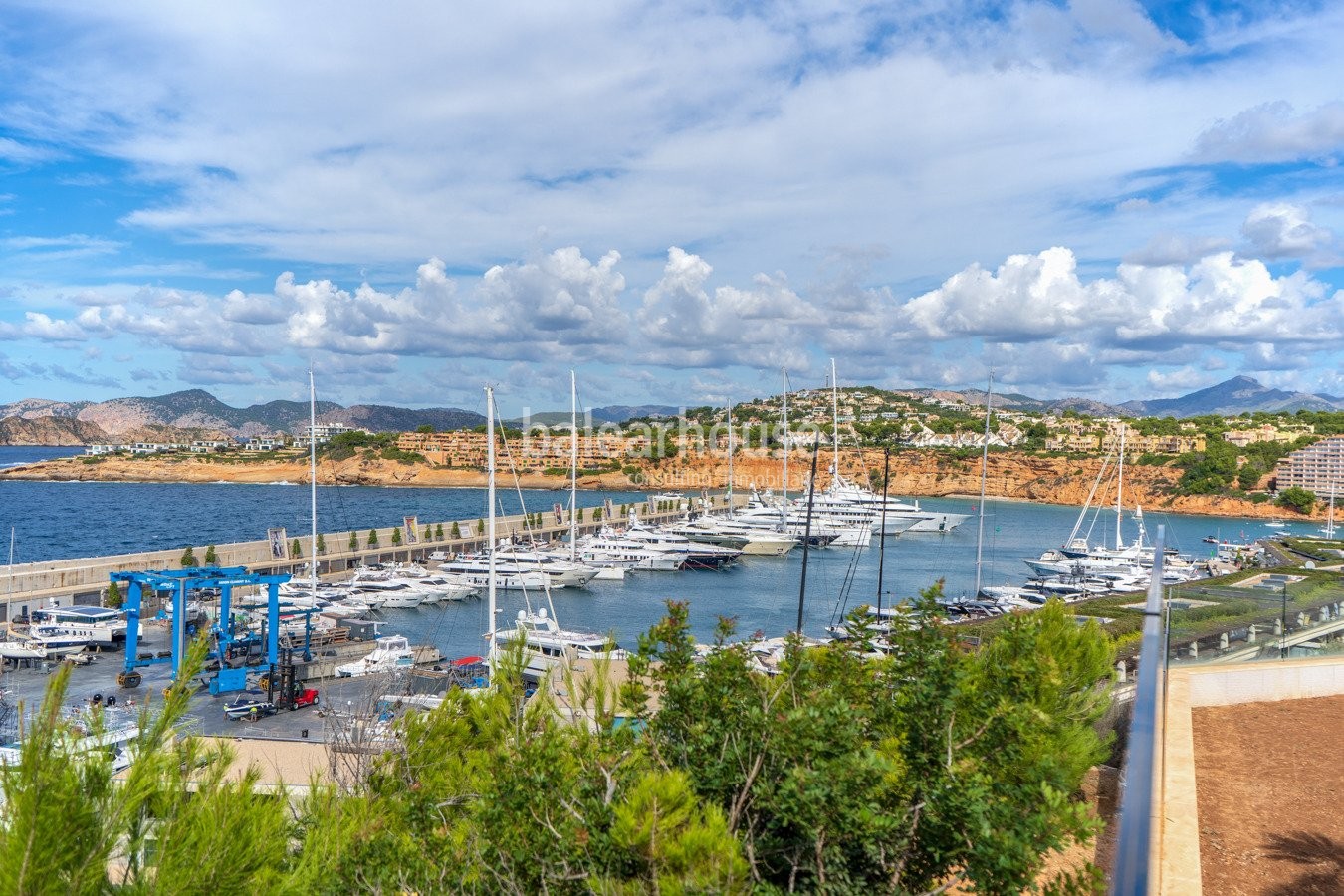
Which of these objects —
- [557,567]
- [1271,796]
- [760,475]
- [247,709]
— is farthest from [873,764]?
[760,475]

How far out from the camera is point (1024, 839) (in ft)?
12.3

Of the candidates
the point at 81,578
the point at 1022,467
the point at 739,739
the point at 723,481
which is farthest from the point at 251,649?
the point at 1022,467

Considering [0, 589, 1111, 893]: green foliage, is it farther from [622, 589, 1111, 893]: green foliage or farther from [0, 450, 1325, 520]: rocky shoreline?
Answer: [0, 450, 1325, 520]: rocky shoreline

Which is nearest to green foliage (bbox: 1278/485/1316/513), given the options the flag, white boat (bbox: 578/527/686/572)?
white boat (bbox: 578/527/686/572)

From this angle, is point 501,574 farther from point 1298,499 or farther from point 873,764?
point 1298,499

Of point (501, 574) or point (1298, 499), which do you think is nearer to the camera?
point (501, 574)

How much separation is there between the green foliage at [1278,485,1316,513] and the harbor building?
171 centimetres

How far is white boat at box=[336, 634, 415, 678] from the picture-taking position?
23.0 m

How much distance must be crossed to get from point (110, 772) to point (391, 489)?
388 ft

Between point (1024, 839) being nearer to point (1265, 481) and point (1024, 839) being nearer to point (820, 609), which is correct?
point (820, 609)

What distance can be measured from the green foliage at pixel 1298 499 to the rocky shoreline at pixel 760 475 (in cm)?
86

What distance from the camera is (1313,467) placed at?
8975 cm

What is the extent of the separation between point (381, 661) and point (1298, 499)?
86.8 metres

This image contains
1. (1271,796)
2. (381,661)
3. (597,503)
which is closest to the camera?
(1271,796)
